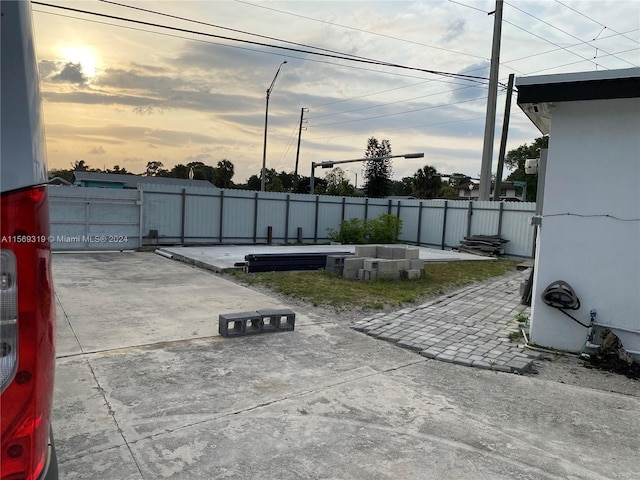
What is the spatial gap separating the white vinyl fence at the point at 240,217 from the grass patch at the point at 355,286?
6.16m

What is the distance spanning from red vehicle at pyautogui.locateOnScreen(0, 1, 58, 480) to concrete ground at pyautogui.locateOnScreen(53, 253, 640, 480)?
5.93 feet

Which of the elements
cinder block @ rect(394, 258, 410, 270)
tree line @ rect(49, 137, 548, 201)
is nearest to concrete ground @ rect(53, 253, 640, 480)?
cinder block @ rect(394, 258, 410, 270)

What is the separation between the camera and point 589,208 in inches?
210

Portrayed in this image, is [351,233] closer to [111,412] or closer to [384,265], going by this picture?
[384,265]

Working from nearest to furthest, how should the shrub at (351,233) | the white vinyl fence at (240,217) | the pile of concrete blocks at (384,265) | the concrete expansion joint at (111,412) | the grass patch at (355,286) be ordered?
the concrete expansion joint at (111,412) < the grass patch at (355,286) < the pile of concrete blocks at (384,265) < the white vinyl fence at (240,217) < the shrub at (351,233)

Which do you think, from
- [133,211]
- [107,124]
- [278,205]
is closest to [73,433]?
[107,124]

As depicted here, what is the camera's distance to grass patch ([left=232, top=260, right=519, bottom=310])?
774 cm

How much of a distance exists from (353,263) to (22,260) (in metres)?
9.05

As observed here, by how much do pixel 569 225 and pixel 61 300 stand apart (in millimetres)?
7319

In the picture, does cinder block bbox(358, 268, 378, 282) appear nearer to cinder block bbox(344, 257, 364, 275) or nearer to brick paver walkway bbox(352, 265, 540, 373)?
cinder block bbox(344, 257, 364, 275)

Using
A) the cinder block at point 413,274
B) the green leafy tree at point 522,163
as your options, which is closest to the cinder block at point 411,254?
the cinder block at point 413,274

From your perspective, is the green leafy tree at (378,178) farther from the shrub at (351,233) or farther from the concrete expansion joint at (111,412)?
the concrete expansion joint at (111,412)

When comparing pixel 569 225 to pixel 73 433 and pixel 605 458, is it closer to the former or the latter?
pixel 605 458

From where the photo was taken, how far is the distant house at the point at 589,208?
16.7 ft
